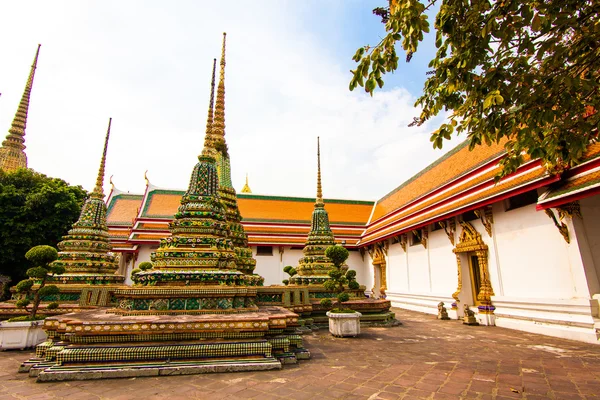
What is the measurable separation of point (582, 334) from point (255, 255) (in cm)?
1632

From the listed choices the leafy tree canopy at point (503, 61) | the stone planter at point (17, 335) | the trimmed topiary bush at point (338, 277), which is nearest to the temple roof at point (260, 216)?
the trimmed topiary bush at point (338, 277)

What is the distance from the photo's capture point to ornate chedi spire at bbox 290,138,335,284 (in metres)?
11.6

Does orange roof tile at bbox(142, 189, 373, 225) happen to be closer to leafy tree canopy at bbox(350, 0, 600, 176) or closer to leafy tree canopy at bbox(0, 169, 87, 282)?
leafy tree canopy at bbox(0, 169, 87, 282)

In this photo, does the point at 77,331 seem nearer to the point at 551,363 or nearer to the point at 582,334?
the point at 551,363

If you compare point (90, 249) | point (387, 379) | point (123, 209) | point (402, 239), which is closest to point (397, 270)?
point (402, 239)

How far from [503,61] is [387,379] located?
390cm

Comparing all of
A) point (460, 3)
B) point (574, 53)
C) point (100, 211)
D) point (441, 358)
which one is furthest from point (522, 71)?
point (100, 211)

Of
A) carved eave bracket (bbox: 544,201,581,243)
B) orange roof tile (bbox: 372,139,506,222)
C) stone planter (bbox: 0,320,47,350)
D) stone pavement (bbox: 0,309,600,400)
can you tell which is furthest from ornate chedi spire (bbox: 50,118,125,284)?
carved eave bracket (bbox: 544,201,581,243)

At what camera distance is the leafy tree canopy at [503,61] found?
286 cm

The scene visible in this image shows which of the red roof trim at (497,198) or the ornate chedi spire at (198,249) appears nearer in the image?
the ornate chedi spire at (198,249)

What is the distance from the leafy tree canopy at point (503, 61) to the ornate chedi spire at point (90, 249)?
10676 millimetres

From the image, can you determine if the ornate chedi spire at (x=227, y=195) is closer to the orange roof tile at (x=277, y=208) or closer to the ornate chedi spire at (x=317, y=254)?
the ornate chedi spire at (x=317, y=254)

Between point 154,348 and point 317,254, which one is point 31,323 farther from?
point 317,254

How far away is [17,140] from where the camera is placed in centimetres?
2370
